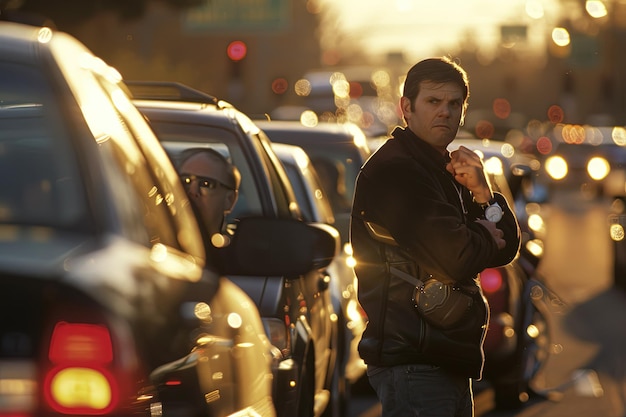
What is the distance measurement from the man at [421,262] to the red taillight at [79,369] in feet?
8.19

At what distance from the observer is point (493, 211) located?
5.84 m

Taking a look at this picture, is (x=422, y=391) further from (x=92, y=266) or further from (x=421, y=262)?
(x=92, y=266)

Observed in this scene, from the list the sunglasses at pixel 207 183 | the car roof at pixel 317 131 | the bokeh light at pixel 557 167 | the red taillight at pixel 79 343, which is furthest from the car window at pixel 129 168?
the bokeh light at pixel 557 167

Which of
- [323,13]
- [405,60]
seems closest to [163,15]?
[323,13]

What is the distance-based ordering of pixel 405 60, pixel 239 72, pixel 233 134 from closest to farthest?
1. pixel 233 134
2. pixel 239 72
3. pixel 405 60

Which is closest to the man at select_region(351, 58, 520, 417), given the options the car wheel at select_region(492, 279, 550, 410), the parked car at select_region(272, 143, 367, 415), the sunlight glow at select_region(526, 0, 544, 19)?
the parked car at select_region(272, 143, 367, 415)

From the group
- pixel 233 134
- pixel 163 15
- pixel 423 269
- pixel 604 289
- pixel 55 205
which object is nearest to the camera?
pixel 55 205

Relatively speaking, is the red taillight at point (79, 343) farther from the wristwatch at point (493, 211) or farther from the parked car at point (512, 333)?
the parked car at point (512, 333)

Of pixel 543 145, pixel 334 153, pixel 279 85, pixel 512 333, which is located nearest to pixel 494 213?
pixel 512 333

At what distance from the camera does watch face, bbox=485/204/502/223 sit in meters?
5.82

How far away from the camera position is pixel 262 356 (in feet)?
17.2

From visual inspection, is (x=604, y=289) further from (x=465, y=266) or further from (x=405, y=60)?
(x=405, y=60)

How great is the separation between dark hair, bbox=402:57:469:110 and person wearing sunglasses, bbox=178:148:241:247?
54.6 inches

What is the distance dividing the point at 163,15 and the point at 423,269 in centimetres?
6740
